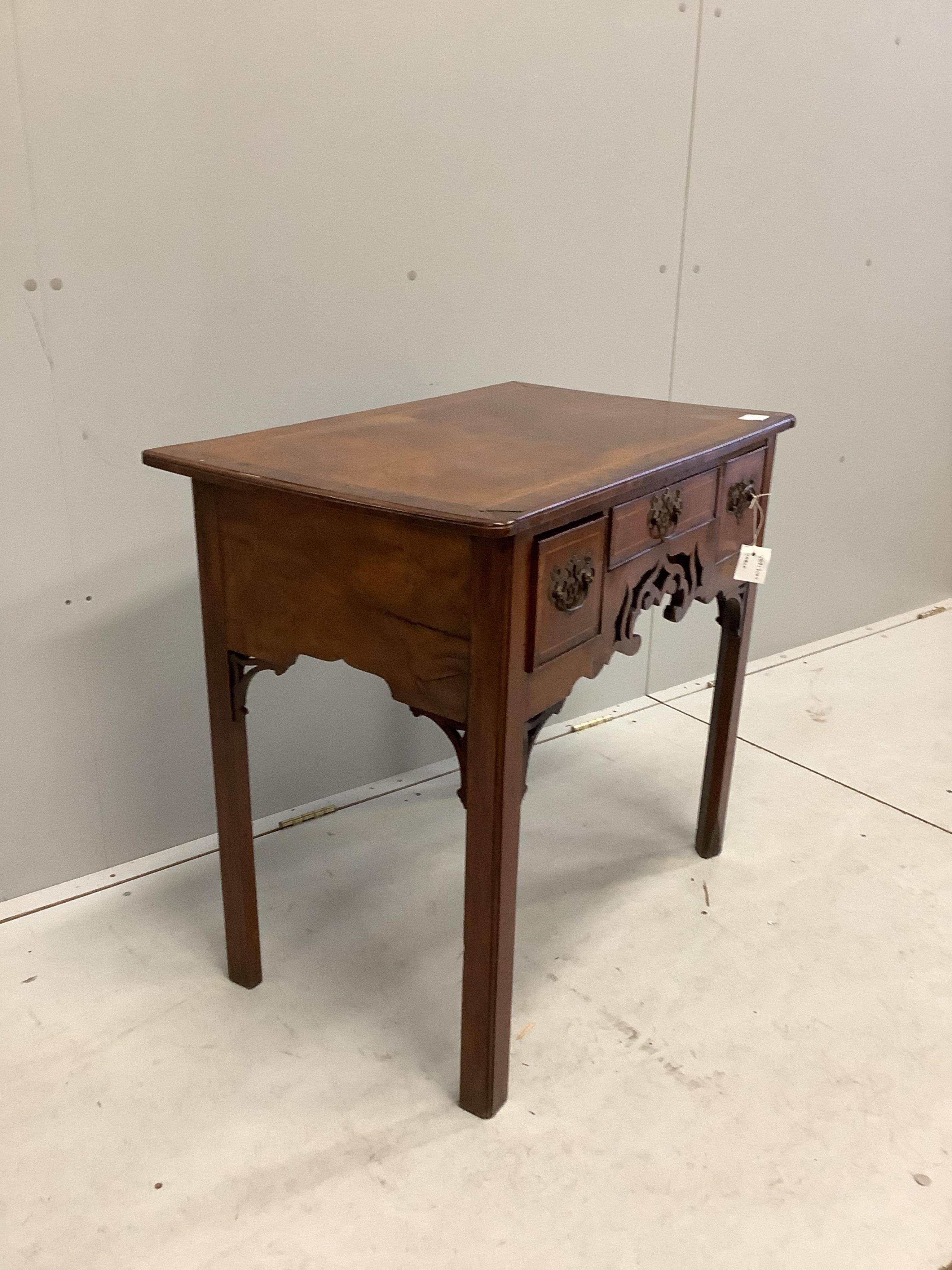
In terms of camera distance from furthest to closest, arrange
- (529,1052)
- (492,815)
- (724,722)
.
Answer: (724,722) → (529,1052) → (492,815)

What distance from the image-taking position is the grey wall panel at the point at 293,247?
5.14 feet

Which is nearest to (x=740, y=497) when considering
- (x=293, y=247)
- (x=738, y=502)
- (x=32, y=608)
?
(x=738, y=502)

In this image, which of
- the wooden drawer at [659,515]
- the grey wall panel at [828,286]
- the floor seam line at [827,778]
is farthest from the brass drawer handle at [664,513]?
the grey wall panel at [828,286]

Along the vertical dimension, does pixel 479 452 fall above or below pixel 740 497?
above

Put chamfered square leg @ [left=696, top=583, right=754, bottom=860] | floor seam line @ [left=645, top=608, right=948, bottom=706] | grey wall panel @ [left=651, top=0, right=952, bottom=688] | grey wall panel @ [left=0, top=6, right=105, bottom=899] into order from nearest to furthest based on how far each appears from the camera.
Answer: grey wall panel @ [left=0, top=6, right=105, bottom=899] → chamfered square leg @ [left=696, top=583, right=754, bottom=860] → grey wall panel @ [left=651, top=0, right=952, bottom=688] → floor seam line @ [left=645, top=608, right=948, bottom=706]

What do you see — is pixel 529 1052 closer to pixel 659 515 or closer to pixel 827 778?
pixel 659 515

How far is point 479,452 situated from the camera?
138 centimetres

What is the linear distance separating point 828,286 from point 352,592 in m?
1.87

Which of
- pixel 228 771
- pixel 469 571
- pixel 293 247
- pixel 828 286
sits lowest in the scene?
pixel 228 771

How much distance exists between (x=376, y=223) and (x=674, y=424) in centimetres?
66

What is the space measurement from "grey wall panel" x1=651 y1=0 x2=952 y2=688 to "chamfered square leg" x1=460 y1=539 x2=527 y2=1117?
1372mm

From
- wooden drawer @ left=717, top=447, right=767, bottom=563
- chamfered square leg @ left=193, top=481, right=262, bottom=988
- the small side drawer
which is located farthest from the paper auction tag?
chamfered square leg @ left=193, top=481, right=262, bottom=988

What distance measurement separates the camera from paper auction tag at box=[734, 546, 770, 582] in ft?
5.46

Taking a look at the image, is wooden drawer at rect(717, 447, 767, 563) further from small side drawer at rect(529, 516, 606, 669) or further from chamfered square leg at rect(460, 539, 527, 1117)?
chamfered square leg at rect(460, 539, 527, 1117)
